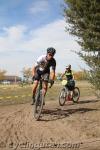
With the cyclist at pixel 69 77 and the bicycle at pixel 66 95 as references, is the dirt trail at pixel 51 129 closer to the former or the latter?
the bicycle at pixel 66 95

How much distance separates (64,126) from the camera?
11148 millimetres

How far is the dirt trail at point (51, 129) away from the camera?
9102 millimetres

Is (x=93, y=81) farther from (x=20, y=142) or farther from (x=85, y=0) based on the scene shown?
(x=20, y=142)

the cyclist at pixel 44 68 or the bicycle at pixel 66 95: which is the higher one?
the cyclist at pixel 44 68

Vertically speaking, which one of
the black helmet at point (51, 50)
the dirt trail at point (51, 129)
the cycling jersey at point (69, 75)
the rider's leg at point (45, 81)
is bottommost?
the dirt trail at point (51, 129)

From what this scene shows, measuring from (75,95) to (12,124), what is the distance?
8.68 meters

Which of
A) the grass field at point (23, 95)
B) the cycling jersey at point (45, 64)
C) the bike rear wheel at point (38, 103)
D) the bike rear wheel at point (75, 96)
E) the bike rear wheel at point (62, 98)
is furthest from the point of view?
the grass field at point (23, 95)

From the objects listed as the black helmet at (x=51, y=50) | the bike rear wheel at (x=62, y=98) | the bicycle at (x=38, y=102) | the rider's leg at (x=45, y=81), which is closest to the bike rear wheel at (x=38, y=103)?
the bicycle at (x=38, y=102)

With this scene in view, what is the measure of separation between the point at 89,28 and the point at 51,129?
507 cm

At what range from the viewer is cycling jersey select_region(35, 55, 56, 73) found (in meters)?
12.5

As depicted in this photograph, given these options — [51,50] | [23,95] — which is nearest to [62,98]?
[51,50]

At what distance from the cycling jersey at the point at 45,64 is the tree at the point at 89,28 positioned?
82.8 inches

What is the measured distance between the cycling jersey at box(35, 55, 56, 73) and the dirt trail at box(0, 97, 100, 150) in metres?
1.48

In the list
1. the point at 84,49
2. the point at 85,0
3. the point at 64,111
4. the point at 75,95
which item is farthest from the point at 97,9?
the point at 75,95
